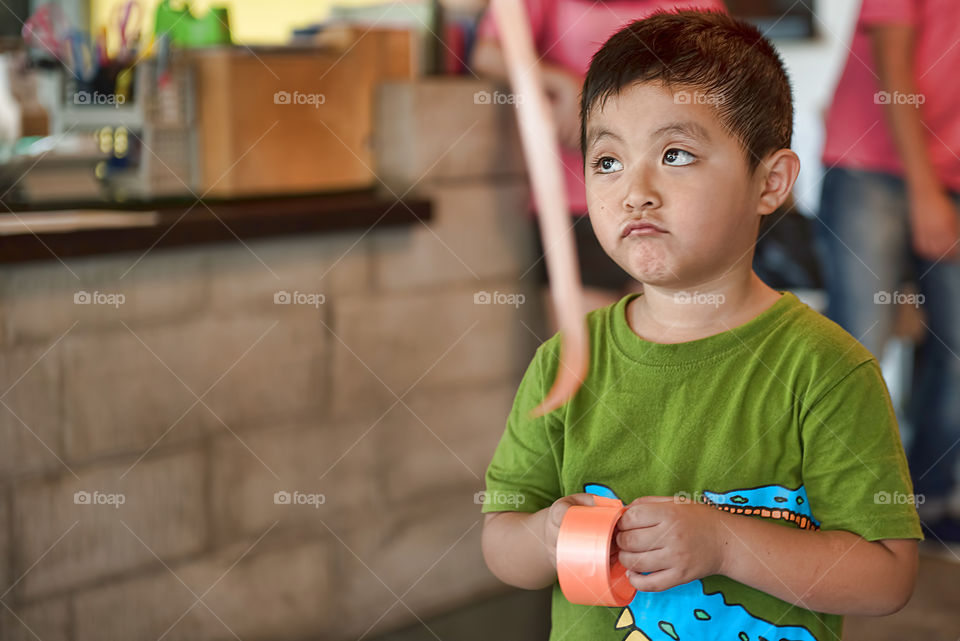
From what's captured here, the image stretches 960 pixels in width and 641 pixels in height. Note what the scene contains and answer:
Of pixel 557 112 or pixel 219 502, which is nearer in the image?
pixel 219 502

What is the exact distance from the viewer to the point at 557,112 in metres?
1.87

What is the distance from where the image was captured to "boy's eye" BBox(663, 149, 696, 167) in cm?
75

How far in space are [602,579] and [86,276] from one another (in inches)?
41.7

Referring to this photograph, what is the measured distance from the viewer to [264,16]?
1764mm

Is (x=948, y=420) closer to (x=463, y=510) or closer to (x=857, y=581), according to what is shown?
(x=463, y=510)

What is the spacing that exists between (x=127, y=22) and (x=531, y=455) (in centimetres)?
115

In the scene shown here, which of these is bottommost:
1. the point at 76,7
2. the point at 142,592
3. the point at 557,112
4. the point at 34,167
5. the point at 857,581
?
the point at 142,592

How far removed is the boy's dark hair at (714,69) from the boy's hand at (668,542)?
265mm

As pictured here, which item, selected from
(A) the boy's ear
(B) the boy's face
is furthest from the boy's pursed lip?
(A) the boy's ear

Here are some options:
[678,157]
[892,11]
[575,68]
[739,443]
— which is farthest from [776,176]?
[892,11]

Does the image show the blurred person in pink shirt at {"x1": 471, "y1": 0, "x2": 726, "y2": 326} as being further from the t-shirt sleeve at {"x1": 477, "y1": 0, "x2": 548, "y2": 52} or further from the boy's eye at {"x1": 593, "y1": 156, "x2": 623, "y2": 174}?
the boy's eye at {"x1": 593, "y1": 156, "x2": 623, "y2": 174}

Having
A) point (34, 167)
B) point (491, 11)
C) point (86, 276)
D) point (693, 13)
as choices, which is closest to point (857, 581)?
point (693, 13)

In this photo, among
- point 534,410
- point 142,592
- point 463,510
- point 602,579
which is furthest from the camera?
point 463,510

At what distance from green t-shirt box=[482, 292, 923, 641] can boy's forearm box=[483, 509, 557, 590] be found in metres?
0.04
